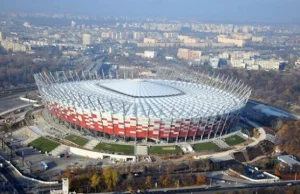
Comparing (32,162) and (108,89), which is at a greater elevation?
(108,89)

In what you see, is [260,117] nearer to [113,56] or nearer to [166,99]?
[166,99]

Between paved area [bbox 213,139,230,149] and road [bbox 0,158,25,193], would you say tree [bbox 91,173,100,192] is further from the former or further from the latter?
paved area [bbox 213,139,230,149]

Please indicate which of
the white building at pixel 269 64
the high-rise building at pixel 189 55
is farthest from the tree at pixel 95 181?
the high-rise building at pixel 189 55

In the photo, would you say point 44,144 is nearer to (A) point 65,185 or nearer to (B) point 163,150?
(A) point 65,185

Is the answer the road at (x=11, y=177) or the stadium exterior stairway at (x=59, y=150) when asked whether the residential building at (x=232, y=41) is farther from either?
the road at (x=11, y=177)

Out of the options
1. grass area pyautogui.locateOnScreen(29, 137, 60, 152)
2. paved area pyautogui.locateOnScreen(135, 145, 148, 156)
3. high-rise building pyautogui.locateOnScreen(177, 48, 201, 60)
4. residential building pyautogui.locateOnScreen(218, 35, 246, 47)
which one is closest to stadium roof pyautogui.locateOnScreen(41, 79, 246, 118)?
paved area pyautogui.locateOnScreen(135, 145, 148, 156)

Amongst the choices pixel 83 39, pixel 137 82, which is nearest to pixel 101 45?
pixel 83 39

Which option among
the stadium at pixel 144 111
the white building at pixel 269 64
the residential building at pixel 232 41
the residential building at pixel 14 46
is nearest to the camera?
the stadium at pixel 144 111
